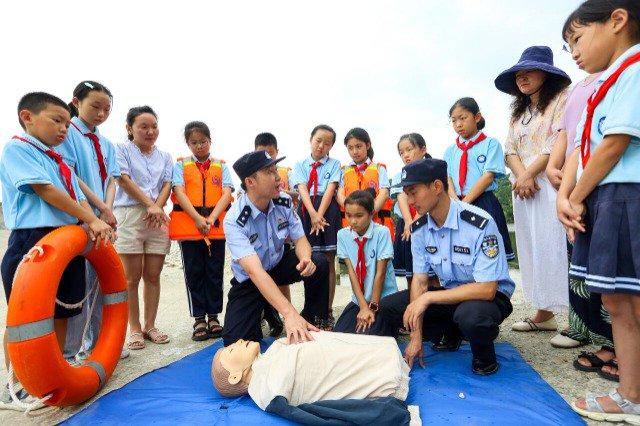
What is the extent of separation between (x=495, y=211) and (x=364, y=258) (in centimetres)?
116

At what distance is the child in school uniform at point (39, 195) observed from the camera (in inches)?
97.2

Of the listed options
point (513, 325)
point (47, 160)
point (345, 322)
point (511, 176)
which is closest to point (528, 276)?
point (513, 325)

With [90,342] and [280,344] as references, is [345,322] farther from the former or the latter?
[90,342]

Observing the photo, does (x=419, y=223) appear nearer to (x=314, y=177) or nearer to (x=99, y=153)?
A: (x=314, y=177)

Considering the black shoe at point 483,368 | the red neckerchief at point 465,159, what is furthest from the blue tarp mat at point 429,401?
the red neckerchief at point 465,159

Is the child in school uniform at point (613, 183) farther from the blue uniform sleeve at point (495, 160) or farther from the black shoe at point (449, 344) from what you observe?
the blue uniform sleeve at point (495, 160)

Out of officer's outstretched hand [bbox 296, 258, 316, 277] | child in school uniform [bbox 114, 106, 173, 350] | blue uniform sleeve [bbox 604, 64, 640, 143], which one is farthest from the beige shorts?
blue uniform sleeve [bbox 604, 64, 640, 143]

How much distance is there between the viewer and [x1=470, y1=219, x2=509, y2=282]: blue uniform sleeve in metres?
2.66

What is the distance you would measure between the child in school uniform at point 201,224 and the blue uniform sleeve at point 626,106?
309 cm

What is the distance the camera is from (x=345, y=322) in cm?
335

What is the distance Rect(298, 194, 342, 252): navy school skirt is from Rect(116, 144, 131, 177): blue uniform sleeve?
1787 mm

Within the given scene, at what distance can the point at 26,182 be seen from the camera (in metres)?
2.40

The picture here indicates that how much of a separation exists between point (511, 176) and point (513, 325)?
1.30 metres

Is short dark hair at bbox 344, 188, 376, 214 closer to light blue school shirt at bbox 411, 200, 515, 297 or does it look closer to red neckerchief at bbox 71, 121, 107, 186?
light blue school shirt at bbox 411, 200, 515, 297
